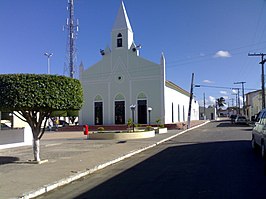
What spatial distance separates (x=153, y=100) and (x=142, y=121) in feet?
10.7

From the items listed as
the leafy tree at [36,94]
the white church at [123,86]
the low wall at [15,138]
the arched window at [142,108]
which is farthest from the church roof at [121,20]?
the leafy tree at [36,94]

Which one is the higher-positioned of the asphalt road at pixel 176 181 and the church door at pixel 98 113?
the church door at pixel 98 113

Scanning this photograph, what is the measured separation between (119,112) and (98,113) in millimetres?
3380

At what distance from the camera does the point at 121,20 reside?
156 feet

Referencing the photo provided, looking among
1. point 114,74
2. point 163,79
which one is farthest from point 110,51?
point 163,79

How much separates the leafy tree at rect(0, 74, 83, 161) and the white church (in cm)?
3055

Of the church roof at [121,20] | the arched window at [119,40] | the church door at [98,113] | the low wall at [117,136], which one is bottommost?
the low wall at [117,136]

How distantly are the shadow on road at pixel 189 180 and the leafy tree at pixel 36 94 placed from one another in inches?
147

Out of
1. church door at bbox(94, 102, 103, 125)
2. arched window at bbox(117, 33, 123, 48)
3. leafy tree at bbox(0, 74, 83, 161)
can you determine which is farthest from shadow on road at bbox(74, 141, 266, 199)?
arched window at bbox(117, 33, 123, 48)

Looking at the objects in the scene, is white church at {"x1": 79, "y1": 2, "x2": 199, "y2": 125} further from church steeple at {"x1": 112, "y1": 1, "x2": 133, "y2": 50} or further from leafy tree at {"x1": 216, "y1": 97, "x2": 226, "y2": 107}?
leafy tree at {"x1": 216, "y1": 97, "x2": 226, "y2": 107}

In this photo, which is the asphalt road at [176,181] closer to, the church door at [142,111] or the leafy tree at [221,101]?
the church door at [142,111]

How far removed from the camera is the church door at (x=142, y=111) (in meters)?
44.2

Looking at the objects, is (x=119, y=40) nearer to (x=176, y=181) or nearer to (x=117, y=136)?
(x=117, y=136)

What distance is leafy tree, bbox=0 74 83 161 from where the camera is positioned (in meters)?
→ 11.4
